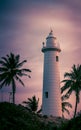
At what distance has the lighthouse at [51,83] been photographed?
54.8m

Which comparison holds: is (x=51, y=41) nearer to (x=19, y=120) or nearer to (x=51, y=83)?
(x=51, y=83)

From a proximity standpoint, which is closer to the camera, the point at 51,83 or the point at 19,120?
the point at 19,120

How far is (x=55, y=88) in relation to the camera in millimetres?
55375

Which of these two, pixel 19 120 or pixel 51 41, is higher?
pixel 51 41

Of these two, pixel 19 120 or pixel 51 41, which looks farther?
pixel 51 41

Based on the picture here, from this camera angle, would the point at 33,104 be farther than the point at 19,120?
Yes

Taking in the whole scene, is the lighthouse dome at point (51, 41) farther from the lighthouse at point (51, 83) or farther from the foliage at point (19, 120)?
the foliage at point (19, 120)

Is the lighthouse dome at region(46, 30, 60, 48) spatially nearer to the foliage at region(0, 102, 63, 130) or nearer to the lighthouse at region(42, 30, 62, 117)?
the lighthouse at region(42, 30, 62, 117)

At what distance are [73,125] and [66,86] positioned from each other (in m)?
33.9

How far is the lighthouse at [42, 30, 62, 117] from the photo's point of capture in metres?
54.8

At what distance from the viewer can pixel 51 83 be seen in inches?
2178

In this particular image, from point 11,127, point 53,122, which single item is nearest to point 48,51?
point 53,122

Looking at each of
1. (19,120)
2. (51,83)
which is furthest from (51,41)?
(19,120)

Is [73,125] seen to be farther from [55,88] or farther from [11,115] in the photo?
[55,88]
